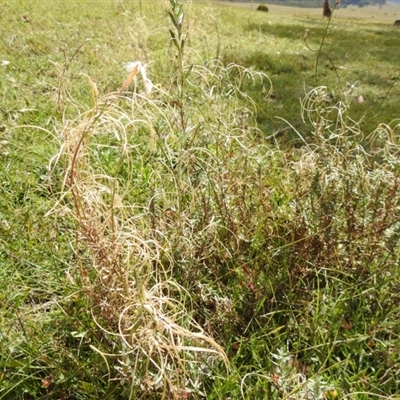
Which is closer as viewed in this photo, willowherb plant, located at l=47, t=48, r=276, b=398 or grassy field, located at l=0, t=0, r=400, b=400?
willowherb plant, located at l=47, t=48, r=276, b=398

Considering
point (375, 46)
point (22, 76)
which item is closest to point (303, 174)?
point (22, 76)

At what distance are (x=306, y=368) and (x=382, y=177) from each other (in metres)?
0.71

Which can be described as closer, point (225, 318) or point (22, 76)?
point (225, 318)

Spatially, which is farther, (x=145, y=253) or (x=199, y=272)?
(x=199, y=272)

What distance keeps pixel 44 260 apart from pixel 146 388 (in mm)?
780

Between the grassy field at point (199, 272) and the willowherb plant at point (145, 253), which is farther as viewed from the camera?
the grassy field at point (199, 272)

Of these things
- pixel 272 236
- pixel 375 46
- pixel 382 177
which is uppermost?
pixel 382 177

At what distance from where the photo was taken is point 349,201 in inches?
70.7

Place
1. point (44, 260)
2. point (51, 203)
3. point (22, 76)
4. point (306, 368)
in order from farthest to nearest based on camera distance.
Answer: point (22, 76) → point (51, 203) → point (44, 260) → point (306, 368)

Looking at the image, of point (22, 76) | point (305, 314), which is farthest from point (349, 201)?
point (22, 76)

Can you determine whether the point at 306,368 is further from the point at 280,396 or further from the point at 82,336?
the point at 82,336

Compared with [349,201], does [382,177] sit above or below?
above

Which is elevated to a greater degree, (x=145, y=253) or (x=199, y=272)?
(x=145, y=253)

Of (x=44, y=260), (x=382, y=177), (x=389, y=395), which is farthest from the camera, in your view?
(x=44, y=260)
